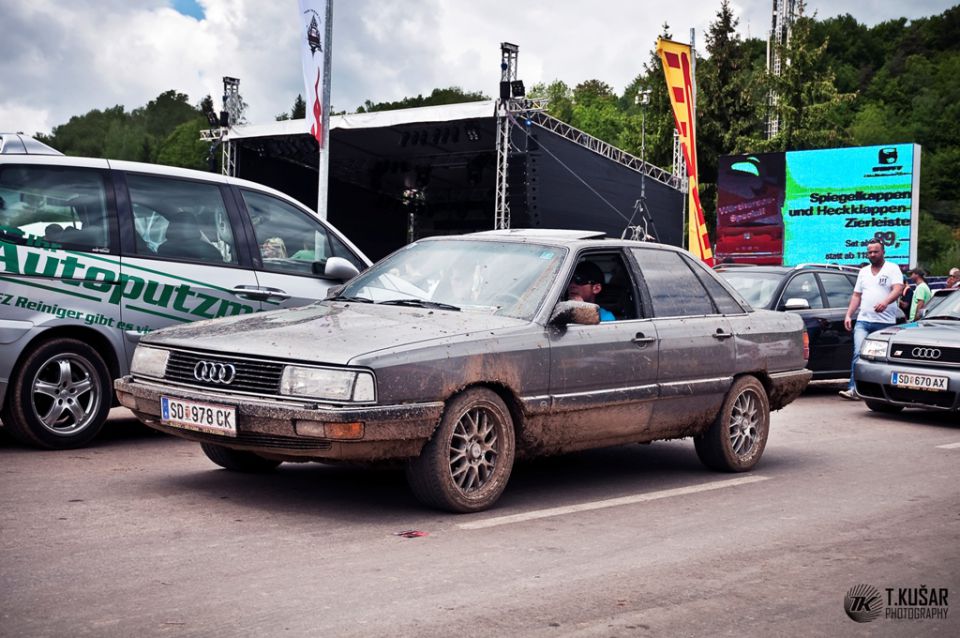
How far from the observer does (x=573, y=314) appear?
20.2 ft

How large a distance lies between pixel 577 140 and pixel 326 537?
2321cm

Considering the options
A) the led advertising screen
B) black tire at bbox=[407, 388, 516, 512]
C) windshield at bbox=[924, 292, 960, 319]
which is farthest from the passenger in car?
the led advertising screen

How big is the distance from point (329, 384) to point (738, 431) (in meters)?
3.43

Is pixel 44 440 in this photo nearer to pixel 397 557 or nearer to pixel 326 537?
pixel 326 537

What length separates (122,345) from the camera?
303 inches

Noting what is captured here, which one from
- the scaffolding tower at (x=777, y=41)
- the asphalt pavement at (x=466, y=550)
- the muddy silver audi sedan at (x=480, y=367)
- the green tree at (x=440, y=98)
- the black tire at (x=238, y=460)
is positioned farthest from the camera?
Result: the green tree at (x=440, y=98)

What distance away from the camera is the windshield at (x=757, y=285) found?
1312 centimetres

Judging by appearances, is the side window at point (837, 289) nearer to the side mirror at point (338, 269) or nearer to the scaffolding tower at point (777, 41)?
the side mirror at point (338, 269)

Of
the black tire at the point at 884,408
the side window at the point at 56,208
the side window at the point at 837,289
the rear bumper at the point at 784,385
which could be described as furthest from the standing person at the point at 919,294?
the side window at the point at 56,208

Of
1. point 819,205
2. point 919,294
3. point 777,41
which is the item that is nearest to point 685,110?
point 819,205

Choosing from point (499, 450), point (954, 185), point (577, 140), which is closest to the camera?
point (499, 450)

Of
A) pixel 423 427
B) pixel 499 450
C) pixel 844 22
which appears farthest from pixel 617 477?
pixel 844 22

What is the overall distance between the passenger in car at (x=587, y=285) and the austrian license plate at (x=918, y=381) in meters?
5.29

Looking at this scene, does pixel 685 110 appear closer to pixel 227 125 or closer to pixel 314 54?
pixel 314 54
